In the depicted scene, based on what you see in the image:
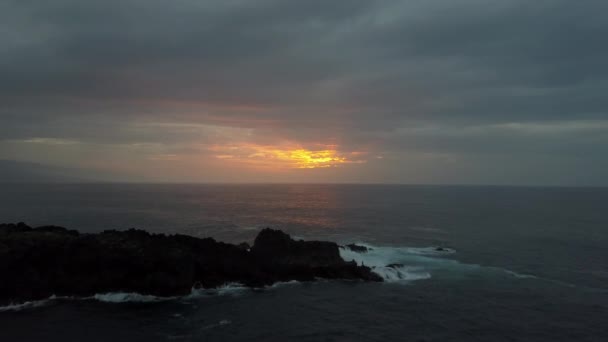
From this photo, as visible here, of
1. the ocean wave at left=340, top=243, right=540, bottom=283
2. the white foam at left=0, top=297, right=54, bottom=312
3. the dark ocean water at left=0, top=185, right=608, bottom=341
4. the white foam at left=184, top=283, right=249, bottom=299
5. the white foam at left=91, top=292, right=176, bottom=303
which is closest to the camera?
the dark ocean water at left=0, top=185, right=608, bottom=341

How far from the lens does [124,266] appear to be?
46094 mm

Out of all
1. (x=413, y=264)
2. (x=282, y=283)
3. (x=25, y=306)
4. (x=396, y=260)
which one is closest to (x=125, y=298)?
(x=25, y=306)

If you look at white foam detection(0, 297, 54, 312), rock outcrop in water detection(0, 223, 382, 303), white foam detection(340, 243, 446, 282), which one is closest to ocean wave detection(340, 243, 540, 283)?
white foam detection(340, 243, 446, 282)

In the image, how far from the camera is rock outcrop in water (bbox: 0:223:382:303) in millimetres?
43312

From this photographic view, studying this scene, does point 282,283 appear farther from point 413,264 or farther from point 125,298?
point 413,264

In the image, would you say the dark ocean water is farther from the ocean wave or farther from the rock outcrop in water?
the rock outcrop in water

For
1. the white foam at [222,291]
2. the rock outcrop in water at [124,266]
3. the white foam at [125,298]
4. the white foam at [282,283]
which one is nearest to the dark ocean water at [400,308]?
the white foam at [125,298]

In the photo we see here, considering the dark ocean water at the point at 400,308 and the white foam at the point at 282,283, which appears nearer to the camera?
the dark ocean water at the point at 400,308

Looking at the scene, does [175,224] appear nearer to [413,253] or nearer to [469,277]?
[413,253]

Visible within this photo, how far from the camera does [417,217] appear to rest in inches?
4941

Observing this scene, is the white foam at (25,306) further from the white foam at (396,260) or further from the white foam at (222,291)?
the white foam at (396,260)

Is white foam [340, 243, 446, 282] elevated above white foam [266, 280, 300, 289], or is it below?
above

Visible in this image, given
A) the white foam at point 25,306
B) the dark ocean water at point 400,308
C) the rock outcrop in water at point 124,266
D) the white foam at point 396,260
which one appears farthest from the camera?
the white foam at point 396,260

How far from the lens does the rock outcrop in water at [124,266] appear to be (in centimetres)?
4331
